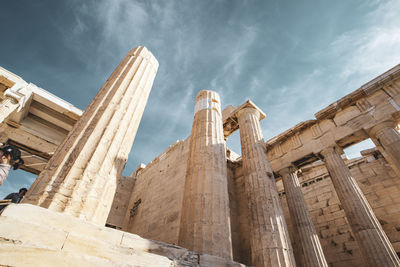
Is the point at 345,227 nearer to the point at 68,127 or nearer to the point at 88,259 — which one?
the point at 88,259

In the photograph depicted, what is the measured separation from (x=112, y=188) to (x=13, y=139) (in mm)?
10511

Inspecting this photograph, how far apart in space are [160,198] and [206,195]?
6.60 meters


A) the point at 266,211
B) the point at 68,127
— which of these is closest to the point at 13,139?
the point at 68,127

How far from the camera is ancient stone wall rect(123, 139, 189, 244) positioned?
366 inches

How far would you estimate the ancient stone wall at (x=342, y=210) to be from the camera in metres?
9.67

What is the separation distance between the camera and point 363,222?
7062mm

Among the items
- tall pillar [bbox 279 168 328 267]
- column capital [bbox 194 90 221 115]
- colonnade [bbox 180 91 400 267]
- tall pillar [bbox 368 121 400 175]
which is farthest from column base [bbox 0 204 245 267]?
tall pillar [bbox 368 121 400 175]

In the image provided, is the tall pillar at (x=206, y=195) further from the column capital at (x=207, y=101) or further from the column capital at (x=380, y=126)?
the column capital at (x=380, y=126)

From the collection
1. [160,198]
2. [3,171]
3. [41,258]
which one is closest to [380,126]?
[160,198]

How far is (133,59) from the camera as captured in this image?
636cm

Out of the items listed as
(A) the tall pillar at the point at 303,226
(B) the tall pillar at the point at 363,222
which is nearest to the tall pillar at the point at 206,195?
(A) the tall pillar at the point at 303,226

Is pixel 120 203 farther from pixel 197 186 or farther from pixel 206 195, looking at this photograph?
pixel 206 195

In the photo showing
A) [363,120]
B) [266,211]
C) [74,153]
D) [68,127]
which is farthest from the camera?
[68,127]

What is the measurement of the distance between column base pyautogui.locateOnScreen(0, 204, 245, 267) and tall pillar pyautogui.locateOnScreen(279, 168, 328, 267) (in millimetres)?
7051
